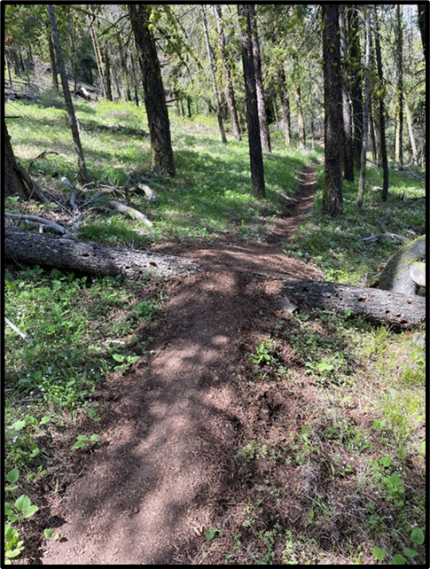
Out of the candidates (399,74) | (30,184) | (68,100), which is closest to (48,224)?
(30,184)

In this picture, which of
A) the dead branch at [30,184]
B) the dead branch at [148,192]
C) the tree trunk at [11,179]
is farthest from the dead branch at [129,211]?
the tree trunk at [11,179]

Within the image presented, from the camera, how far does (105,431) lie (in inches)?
145

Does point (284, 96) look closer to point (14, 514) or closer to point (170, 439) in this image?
point (170, 439)

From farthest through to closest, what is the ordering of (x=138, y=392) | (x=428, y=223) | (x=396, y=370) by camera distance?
(x=396, y=370) → (x=138, y=392) → (x=428, y=223)

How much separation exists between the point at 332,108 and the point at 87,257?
793cm

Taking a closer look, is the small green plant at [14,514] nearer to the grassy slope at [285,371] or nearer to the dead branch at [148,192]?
the grassy slope at [285,371]

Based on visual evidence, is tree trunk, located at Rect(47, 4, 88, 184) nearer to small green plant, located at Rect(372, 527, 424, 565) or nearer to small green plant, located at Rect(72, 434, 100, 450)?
small green plant, located at Rect(72, 434, 100, 450)

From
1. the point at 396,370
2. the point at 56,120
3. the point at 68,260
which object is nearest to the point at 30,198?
the point at 68,260

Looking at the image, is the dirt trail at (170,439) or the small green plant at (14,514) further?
the dirt trail at (170,439)

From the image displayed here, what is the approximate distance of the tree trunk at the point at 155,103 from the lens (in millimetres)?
10688

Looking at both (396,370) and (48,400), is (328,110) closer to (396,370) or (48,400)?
(396,370)

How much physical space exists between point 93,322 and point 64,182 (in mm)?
5508

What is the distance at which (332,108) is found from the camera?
9.75 meters

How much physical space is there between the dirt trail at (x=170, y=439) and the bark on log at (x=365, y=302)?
51 centimetres
